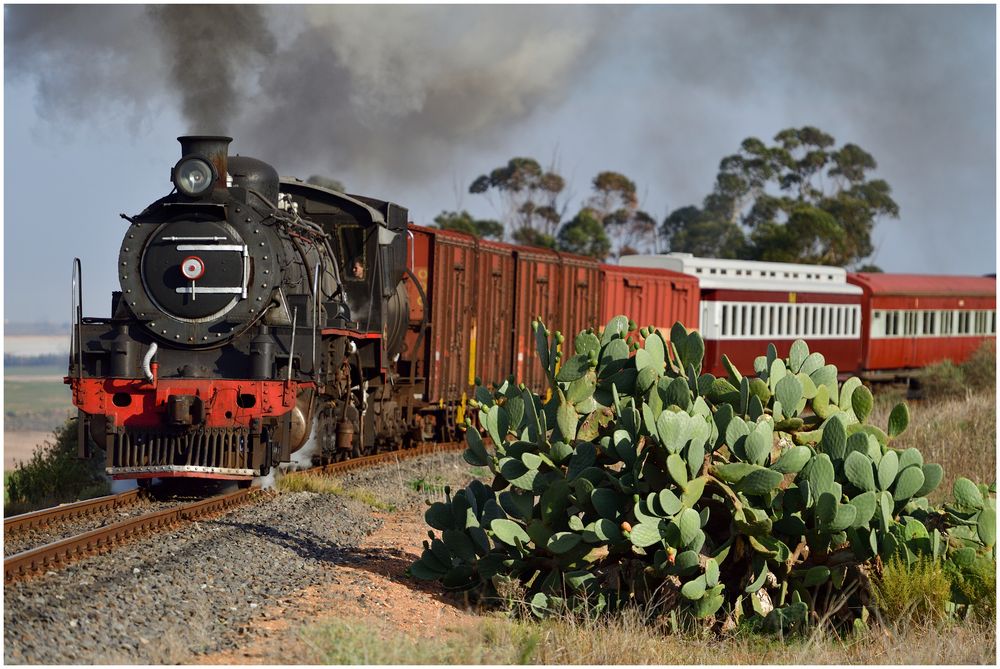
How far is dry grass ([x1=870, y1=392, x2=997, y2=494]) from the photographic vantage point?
46.6ft

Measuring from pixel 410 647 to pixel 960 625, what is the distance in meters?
3.63

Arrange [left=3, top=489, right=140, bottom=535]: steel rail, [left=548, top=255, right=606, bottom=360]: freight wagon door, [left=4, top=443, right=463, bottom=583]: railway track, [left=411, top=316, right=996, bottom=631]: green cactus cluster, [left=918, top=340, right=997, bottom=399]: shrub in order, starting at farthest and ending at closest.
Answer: [left=918, top=340, right=997, bottom=399]: shrub, [left=548, top=255, right=606, bottom=360]: freight wagon door, [left=3, top=489, right=140, bottom=535]: steel rail, [left=4, top=443, right=463, bottom=583]: railway track, [left=411, top=316, right=996, bottom=631]: green cactus cluster

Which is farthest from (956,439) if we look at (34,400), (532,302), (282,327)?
(34,400)

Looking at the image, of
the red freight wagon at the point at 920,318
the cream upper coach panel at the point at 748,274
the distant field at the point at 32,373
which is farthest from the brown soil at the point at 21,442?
the distant field at the point at 32,373

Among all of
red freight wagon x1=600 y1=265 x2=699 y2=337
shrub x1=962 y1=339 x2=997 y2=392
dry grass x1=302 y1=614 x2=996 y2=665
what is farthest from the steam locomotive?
shrub x1=962 y1=339 x2=997 y2=392

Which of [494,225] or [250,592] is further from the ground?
[494,225]

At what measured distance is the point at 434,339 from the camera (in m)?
17.0

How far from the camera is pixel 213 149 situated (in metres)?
11.9

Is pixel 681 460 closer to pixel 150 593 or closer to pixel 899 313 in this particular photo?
pixel 150 593

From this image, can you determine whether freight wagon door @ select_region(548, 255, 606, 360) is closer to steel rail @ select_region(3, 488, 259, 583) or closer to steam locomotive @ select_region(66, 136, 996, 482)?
steam locomotive @ select_region(66, 136, 996, 482)

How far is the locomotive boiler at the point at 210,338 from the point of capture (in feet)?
37.3

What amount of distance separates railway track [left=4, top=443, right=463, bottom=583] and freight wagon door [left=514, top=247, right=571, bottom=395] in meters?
7.74

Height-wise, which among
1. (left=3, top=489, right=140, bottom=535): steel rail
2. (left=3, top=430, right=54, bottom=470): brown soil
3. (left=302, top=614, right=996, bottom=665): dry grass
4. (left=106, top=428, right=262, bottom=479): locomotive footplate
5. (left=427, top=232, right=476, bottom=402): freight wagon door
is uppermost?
(left=427, top=232, right=476, bottom=402): freight wagon door

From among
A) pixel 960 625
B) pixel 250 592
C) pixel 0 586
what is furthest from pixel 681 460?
pixel 0 586
